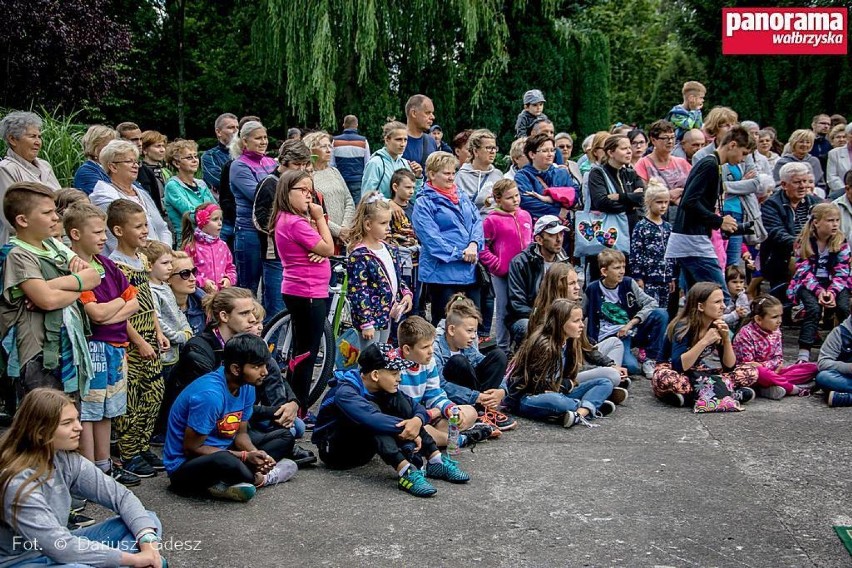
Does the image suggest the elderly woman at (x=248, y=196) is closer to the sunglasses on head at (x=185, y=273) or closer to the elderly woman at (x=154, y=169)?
the elderly woman at (x=154, y=169)

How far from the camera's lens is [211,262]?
7141 millimetres

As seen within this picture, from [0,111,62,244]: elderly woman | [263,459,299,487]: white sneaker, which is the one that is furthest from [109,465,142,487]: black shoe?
[0,111,62,244]: elderly woman

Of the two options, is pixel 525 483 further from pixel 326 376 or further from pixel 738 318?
pixel 738 318

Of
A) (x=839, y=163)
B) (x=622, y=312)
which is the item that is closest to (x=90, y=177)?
(x=622, y=312)

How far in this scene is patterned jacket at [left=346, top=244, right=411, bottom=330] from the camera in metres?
6.80

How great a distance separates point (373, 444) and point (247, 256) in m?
2.73

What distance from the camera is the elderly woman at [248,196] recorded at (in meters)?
7.85

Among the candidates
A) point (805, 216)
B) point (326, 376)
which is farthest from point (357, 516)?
point (805, 216)

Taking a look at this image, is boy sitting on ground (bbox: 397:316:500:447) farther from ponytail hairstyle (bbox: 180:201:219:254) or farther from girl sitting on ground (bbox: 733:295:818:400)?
girl sitting on ground (bbox: 733:295:818:400)

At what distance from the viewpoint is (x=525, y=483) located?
553 cm

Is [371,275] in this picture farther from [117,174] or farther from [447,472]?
[117,174]

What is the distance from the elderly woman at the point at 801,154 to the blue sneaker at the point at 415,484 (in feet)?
23.7

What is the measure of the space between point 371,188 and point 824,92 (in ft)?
43.6

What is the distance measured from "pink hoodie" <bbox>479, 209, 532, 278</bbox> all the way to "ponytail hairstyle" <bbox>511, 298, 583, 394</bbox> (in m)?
1.34
